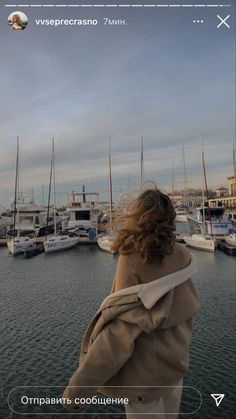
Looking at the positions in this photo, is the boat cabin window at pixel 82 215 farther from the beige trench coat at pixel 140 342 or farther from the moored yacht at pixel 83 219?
the beige trench coat at pixel 140 342

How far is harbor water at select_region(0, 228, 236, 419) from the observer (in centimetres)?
626

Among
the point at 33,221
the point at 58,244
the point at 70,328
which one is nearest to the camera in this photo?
the point at 70,328

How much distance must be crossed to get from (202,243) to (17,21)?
23.0m

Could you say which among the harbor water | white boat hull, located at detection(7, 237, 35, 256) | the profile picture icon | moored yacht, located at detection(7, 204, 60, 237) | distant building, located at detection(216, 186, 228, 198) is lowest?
the harbor water

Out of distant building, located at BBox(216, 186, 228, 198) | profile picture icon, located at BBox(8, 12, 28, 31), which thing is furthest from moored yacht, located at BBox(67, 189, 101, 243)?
distant building, located at BBox(216, 186, 228, 198)

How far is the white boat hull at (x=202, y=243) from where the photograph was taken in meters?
24.1

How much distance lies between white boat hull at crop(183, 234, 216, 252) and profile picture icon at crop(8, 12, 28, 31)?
73.3ft

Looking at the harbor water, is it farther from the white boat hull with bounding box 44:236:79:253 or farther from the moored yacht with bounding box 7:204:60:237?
the moored yacht with bounding box 7:204:60:237

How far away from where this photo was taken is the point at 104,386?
61.7 inches

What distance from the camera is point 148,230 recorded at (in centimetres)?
154

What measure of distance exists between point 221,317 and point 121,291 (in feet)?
31.6

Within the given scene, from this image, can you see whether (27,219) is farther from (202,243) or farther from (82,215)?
(202,243)

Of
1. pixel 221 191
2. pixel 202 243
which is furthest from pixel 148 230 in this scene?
pixel 221 191

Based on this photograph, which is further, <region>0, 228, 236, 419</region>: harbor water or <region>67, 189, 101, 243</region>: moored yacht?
<region>67, 189, 101, 243</region>: moored yacht
